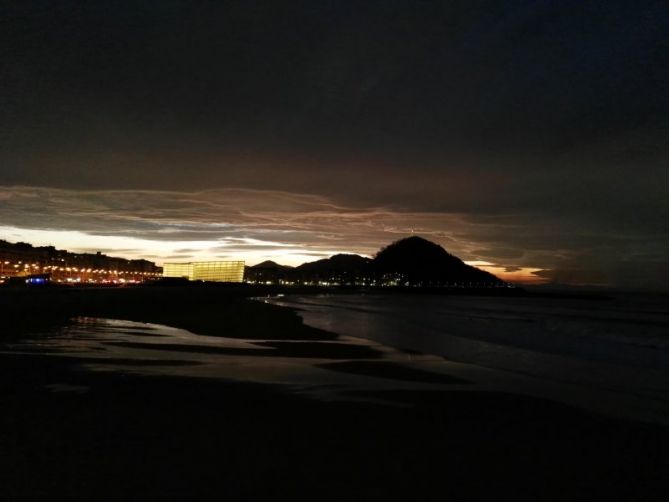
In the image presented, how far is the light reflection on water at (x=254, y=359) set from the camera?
1220 centimetres

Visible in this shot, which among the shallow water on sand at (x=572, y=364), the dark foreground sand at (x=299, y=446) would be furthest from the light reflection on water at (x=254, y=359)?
the shallow water on sand at (x=572, y=364)

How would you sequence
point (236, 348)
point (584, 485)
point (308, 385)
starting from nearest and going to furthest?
point (584, 485) → point (308, 385) → point (236, 348)

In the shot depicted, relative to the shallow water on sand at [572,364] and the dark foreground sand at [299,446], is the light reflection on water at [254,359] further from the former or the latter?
the shallow water on sand at [572,364]

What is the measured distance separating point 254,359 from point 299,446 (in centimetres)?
874

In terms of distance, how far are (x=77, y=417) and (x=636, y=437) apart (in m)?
8.74

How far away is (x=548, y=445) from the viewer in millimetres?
7582

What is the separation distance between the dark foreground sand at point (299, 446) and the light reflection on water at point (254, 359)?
1431mm

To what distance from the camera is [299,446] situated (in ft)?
22.8

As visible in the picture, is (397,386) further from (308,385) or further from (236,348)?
(236,348)

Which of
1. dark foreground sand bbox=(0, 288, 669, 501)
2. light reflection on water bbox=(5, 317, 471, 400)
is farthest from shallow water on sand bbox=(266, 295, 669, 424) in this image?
light reflection on water bbox=(5, 317, 471, 400)

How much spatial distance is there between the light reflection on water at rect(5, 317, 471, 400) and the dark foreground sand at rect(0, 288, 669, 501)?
143 centimetres

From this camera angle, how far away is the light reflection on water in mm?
12203

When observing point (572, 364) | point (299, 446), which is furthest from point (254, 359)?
point (572, 364)

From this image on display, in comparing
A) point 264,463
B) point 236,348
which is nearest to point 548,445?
point 264,463
